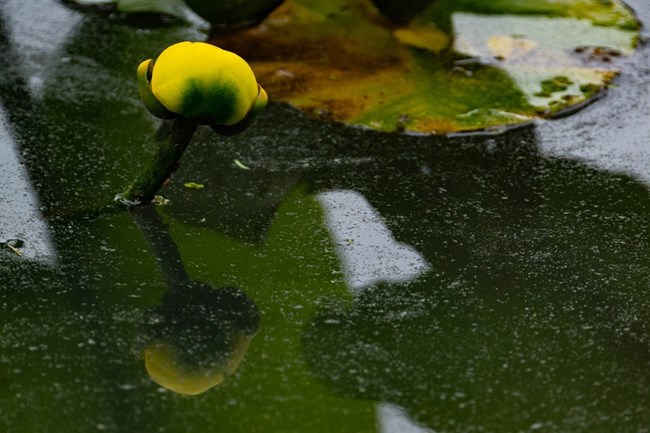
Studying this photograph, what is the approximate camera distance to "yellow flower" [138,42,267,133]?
1.27m

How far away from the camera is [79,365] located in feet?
3.83

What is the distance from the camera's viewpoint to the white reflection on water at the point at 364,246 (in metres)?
1.38

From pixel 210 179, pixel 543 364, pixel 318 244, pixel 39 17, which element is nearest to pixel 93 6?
pixel 39 17

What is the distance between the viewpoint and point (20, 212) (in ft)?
4.93

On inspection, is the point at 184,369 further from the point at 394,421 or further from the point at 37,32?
the point at 37,32

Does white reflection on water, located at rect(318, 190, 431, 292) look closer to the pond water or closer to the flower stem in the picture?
the pond water

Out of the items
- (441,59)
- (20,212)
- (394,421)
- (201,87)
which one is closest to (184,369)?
(394,421)

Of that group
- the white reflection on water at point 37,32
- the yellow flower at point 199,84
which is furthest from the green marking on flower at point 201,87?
the white reflection on water at point 37,32

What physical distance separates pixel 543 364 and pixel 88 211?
743mm

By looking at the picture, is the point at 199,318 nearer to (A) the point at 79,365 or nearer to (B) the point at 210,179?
(A) the point at 79,365

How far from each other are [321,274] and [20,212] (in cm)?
49

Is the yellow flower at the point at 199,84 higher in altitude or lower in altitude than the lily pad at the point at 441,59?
higher

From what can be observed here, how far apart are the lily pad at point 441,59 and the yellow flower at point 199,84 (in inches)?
21.7

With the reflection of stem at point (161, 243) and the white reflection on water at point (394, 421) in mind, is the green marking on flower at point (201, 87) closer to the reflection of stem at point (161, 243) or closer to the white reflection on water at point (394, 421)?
the reflection of stem at point (161, 243)
